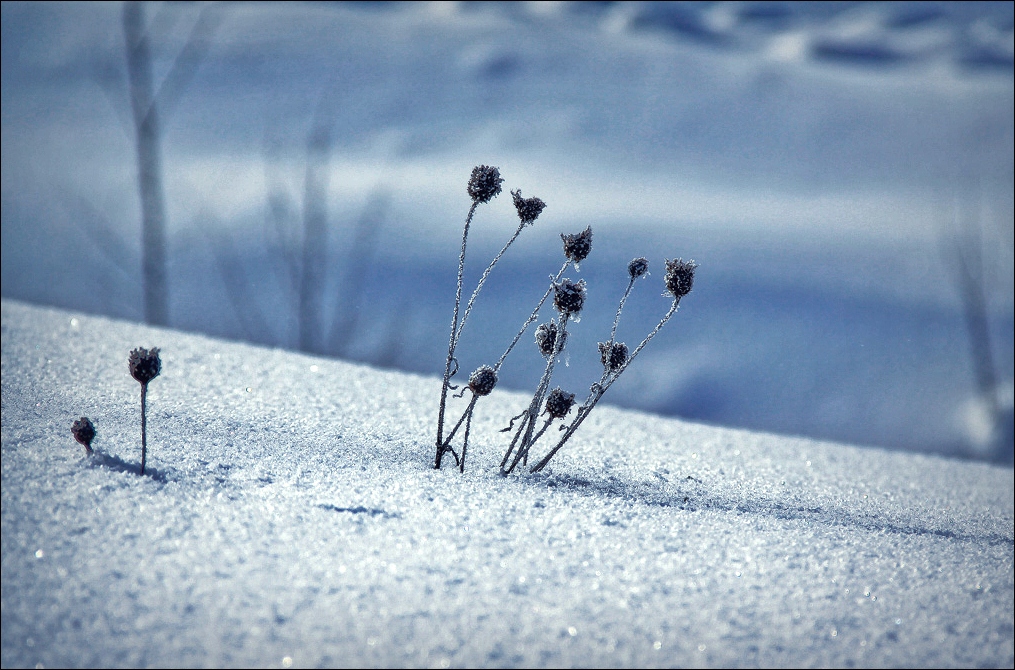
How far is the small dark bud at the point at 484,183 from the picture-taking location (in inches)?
29.6

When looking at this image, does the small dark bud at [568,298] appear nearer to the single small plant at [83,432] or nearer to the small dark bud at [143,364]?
the small dark bud at [143,364]

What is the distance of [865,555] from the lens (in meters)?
0.74

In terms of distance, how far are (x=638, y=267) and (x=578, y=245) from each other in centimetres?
8

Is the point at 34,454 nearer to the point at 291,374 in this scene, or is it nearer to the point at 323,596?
the point at 323,596

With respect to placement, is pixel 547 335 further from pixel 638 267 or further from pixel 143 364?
pixel 143 364

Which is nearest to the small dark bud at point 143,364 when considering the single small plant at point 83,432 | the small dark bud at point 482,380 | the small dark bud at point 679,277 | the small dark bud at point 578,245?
the single small plant at point 83,432

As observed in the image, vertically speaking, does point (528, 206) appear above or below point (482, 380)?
above

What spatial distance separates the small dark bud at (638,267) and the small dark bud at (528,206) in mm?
117

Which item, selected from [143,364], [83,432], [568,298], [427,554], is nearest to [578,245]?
[568,298]

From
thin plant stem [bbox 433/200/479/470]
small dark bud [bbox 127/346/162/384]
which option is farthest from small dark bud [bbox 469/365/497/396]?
small dark bud [bbox 127/346/162/384]

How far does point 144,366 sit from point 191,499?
0.14 meters

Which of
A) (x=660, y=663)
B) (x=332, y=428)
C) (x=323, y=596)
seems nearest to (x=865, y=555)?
(x=660, y=663)

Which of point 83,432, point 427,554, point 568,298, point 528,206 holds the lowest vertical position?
point 427,554

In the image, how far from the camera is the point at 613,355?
2.73ft
